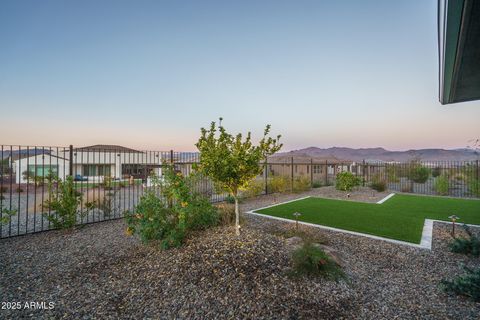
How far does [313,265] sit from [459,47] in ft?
10.5

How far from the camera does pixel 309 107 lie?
490 inches

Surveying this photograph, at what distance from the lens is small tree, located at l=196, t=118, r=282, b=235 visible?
399cm

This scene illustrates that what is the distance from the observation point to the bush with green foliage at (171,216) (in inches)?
154

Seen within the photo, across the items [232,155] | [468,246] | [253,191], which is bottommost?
[468,246]

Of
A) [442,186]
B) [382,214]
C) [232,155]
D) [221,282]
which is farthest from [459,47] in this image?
[442,186]

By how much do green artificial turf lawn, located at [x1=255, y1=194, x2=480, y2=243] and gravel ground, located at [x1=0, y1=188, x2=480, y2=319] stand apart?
1.27m

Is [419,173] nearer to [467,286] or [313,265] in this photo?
[467,286]

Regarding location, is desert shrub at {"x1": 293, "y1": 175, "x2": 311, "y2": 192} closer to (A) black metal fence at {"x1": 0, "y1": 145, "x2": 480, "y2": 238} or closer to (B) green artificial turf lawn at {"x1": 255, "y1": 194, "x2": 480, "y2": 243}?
(A) black metal fence at {"x1": 0, "y1": 145, "x2": 480, "y2": 238}

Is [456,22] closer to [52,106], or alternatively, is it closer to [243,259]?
[243,259]

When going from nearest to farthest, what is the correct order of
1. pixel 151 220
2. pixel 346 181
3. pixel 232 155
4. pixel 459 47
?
pixel 459 47, pixel 151 220, pixel 232 155, pixel 346 181

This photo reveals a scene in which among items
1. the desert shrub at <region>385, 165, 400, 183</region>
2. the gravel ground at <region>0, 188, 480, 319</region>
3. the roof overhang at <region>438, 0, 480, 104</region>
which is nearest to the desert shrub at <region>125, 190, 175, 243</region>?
the gravel ground at <region>0, 188, 480, 319</region>

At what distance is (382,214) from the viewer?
7.32 meters

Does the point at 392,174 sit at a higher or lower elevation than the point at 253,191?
higher

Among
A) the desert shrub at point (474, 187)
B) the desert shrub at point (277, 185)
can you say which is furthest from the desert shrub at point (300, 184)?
the desert shrub at point (474, 187)
